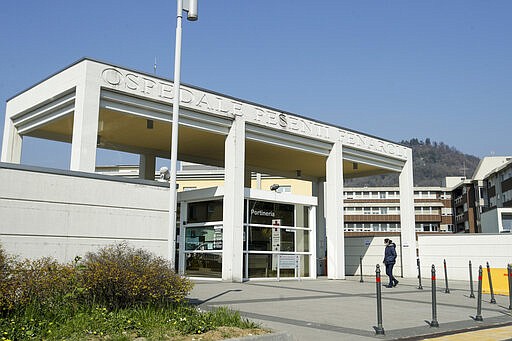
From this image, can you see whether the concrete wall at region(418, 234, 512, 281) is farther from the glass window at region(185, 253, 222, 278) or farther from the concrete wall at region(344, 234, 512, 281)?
the glass window at region(185, 253, 222, 278)

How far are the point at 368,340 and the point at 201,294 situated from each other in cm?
684

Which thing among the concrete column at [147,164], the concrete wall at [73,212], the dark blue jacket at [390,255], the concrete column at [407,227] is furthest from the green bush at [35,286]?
the concrete column at [407,227]

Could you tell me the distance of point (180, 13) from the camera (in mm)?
12531

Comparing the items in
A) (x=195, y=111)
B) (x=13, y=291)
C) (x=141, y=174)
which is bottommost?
(x=13, y=291)

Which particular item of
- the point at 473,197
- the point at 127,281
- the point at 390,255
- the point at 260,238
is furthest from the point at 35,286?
the point at 473,197

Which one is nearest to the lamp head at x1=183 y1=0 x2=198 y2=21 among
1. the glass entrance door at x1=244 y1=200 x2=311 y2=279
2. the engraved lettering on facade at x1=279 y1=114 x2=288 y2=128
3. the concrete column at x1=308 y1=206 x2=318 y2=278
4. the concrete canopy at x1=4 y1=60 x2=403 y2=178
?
the concrete canopy at x1=4 y1=60 x2=403 y2=178

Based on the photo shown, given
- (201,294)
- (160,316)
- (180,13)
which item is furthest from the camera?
(201,294)

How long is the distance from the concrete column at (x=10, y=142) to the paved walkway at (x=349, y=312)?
12689 millimetres

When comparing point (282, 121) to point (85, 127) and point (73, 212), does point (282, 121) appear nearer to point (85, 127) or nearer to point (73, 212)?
point (85, 127)

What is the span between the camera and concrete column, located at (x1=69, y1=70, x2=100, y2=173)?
1658cm

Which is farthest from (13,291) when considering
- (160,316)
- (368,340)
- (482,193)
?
(482,193)

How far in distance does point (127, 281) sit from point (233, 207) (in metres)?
12.2

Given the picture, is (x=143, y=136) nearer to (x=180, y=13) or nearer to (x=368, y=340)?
(x=180, y=13)

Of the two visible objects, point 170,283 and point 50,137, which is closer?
point 170,283
